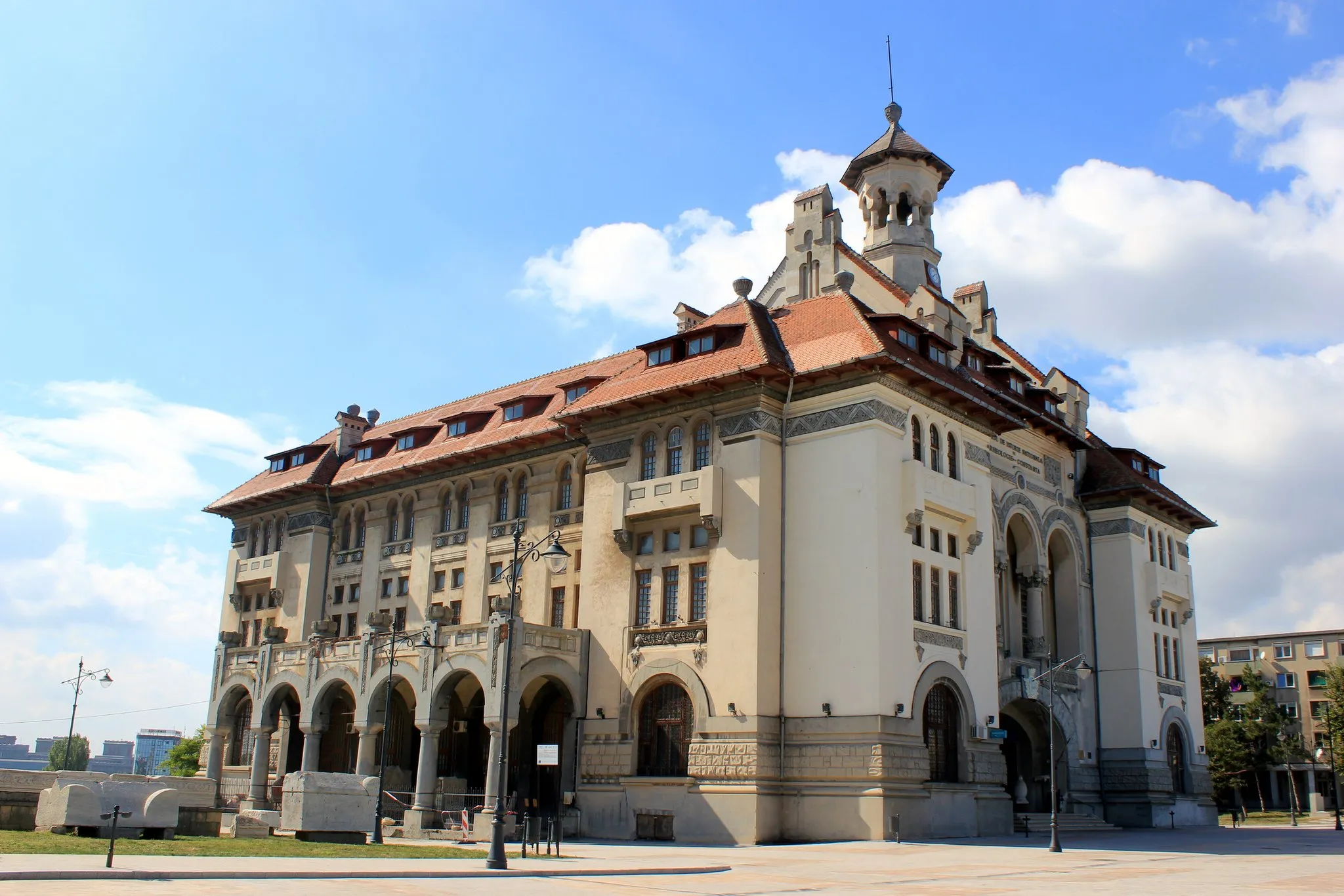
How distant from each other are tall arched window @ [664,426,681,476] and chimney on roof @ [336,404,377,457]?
20.8m

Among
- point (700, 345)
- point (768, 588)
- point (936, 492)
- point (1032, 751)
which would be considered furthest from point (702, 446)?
point (1032, 751)

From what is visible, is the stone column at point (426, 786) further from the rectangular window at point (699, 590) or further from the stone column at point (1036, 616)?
the stone column at point (1036, 616)

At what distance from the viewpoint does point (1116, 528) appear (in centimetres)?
4775

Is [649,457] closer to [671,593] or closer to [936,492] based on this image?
[671,593]

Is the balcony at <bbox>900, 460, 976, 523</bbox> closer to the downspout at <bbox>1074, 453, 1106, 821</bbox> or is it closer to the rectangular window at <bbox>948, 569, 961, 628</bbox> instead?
the rectangular window at <bbox>948, 569, 961, 628</bbox>

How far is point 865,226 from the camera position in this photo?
174ft

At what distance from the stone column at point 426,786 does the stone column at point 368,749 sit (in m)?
2.88

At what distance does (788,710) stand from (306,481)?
86.1 ft

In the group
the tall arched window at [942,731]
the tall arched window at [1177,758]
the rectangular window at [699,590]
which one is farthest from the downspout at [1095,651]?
the rectangular window at [699,590]

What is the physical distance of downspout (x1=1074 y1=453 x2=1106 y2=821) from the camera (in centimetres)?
4481

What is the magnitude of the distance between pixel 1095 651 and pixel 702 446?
67.5ft

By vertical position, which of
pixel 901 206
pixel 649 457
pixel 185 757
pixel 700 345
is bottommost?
pixel 185 757

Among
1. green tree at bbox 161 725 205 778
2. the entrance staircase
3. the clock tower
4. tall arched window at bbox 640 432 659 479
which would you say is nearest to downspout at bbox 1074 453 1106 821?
the entrance staircase

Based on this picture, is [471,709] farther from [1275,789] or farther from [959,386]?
[1275,789]
